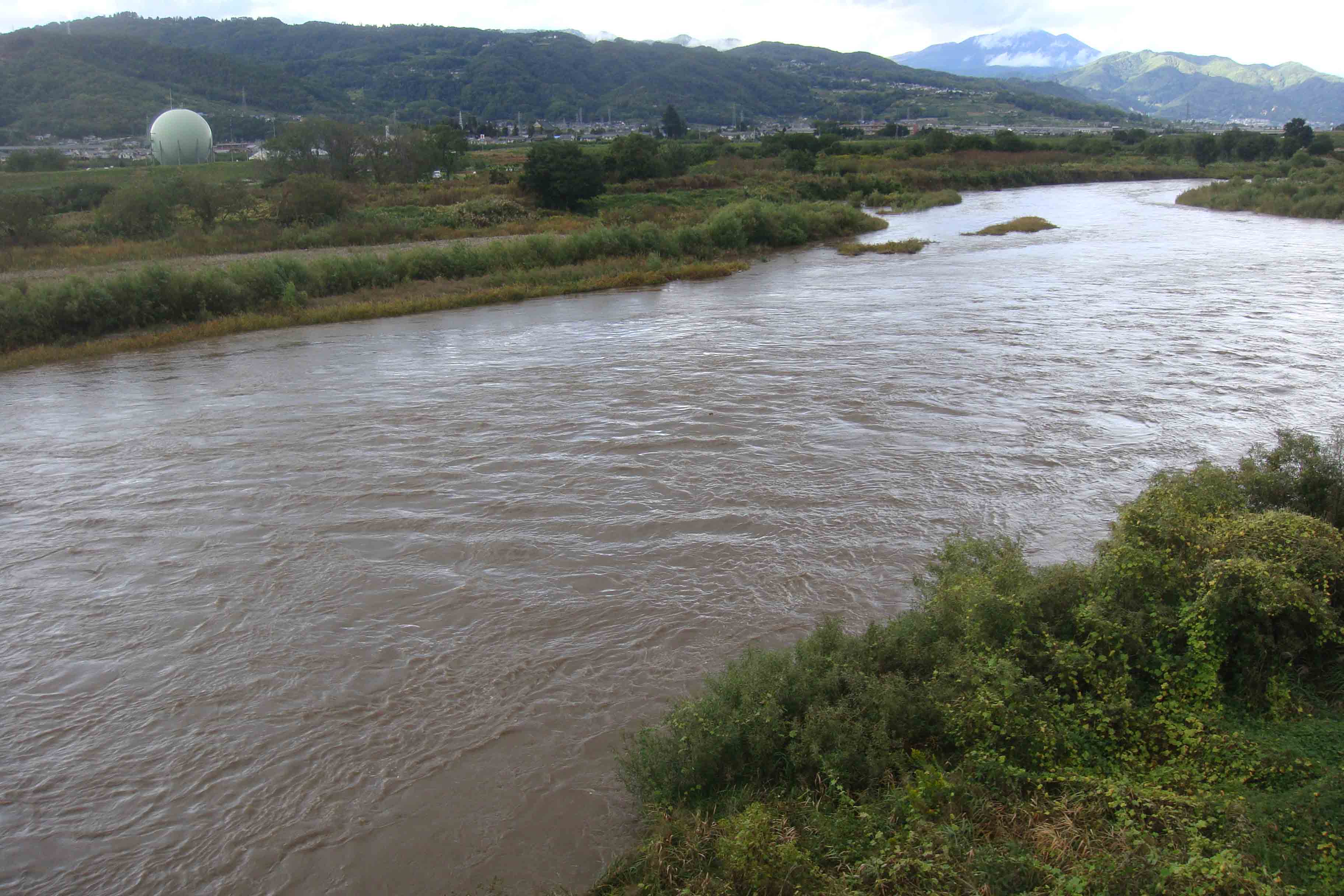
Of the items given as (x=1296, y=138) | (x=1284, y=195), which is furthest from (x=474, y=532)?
(x=1296, y=138)

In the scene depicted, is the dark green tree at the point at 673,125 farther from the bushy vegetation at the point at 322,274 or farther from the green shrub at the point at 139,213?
the green shrub at the point at 139,213

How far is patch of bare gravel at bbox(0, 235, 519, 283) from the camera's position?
2317cm

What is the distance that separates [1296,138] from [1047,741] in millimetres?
83038

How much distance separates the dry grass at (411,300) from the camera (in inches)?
711

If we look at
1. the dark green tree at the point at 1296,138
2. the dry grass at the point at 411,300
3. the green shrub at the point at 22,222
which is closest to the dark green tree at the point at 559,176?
the dry grass at the point at 411,300

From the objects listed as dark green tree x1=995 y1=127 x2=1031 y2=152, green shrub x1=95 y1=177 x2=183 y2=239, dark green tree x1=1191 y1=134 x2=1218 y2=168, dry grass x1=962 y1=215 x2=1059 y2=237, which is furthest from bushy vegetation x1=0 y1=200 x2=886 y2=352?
dark green tree x1=1191 y1=134 x2=1218 y2=168

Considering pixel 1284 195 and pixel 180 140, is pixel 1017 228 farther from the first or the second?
pixel 180 140

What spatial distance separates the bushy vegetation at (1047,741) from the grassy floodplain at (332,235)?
18.5 m

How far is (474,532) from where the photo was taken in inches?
352

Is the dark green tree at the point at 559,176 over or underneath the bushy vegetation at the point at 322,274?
over

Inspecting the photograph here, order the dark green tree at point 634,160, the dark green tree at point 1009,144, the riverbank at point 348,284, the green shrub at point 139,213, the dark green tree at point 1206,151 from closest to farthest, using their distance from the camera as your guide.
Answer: the riverbank at point 348,284 → the green shrub at point 139,213 → the dark green tree at point 634,160 → the dark green tree at point 1206,151 → the dark green tree at point 1009,144

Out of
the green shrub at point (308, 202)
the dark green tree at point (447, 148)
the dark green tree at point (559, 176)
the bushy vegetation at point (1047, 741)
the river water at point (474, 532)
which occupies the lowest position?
the river water at point (474, 532)

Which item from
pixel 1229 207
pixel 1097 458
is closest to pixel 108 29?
pixel 1229 207

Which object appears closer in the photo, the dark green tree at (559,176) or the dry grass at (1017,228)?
the dry grass at (1017,228)
